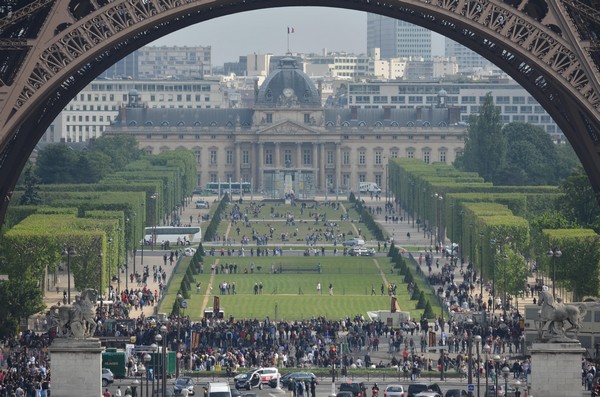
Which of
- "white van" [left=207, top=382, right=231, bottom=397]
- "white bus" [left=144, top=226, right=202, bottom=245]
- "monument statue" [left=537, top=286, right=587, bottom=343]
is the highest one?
"white bus" [left=144, top=226, right=202, bottom=245]

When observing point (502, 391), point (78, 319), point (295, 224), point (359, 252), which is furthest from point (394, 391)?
point (295, 224)

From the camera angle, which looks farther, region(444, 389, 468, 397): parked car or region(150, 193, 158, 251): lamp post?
region(150, 193, 158, 251): lamp post

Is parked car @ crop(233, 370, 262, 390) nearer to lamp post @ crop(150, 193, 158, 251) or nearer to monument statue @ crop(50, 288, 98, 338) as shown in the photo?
monument statue @ crop(50, 288, 98, 338)

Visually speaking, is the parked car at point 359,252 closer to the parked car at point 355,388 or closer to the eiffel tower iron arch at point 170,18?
the parked car at point 355,388

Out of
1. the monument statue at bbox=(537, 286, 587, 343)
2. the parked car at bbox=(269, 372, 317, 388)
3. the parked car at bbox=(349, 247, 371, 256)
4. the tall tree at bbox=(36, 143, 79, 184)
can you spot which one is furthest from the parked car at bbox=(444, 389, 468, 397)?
the tall tree at bbox=(36, 143, 79, 184)

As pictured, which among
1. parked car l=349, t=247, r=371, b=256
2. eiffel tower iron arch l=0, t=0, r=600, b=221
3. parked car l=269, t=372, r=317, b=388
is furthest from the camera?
parked car l=349, t=247, r=371, b=256

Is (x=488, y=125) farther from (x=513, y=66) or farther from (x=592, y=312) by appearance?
(x=513, y=66)
